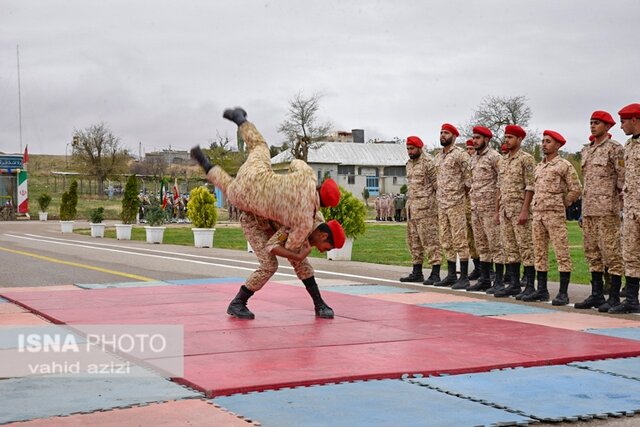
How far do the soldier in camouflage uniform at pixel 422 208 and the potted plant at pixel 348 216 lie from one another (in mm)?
5213

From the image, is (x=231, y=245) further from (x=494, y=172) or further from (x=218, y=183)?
(x=218, y=183)

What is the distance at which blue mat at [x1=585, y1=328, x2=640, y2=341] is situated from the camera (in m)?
7.79

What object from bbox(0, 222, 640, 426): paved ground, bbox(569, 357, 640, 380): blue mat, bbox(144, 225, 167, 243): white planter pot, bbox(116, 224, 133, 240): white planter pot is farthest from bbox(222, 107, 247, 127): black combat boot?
bbox(116, 224, 133, 240): white planter pot

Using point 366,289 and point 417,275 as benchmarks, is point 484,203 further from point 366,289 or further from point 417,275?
point 366,289

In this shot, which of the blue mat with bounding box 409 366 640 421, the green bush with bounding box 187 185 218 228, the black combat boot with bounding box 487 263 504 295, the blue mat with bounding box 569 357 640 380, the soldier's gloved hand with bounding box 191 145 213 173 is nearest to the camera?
the blue mat with bounding box 409 366 640 421

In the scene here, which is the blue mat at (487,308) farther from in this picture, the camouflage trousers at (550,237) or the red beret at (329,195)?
the red beret at (329,195)

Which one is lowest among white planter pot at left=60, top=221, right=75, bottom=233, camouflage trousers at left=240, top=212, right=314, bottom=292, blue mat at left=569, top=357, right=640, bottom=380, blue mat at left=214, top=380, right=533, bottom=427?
blue mat at left=214, top=380, right=533, bottom=427

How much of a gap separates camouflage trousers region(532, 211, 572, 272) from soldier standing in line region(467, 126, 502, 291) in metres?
1.18

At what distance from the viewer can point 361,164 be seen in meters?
90.6

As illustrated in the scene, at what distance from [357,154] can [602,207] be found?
8222 centimetres

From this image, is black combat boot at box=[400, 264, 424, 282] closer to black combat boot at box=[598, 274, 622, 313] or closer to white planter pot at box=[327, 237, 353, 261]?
black combat boot at box=[598, 274, 622, 313]

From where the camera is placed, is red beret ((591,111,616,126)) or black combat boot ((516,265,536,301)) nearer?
red beret ((591,111,616,126))

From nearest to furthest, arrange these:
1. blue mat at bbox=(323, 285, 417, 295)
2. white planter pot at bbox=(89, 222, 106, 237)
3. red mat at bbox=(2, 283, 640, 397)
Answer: red mat at bbox=(2, 283, 640, 397) < blue mat at bbox=(323, 285, 417, 295) < white planter pot at bbox=(89, 222, 106, 237)

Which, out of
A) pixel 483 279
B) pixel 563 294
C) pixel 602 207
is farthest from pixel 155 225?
pixel 602 207
